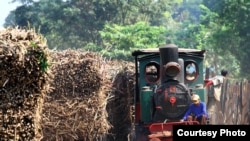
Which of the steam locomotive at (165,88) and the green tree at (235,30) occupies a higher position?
the green tree at (235,30)

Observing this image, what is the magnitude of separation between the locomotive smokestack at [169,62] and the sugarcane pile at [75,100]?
178 cm

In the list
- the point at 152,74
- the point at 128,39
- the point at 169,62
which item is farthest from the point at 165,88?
the point at 128,39

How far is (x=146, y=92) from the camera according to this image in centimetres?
1256

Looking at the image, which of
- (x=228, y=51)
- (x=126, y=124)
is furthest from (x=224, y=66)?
(x=126, y=124)

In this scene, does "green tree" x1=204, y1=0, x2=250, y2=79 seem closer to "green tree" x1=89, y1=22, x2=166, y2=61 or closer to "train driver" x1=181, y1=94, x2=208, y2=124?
"green tree" x1=89, y1=22, x2=166, y2=61

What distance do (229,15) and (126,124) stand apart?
15.3m

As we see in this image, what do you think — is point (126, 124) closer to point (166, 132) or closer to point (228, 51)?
point (166, 132)

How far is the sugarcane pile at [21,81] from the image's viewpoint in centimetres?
827

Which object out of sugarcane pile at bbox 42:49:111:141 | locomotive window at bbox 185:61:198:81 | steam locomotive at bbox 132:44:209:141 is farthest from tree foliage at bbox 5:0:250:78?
sugarcane pile at bbox 42:49:111:141

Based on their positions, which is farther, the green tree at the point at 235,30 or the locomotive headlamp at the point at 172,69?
the green tree at the point at 235,30

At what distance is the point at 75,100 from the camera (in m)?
12.9

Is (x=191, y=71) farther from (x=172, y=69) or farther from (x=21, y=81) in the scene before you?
(x=21, y=81)

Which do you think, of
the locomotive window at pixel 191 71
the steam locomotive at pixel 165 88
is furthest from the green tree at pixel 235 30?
the steam locomotive at pixel 165 88

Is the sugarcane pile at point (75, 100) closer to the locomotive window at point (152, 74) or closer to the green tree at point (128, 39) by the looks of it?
the locomotive window at point (152, 74)
